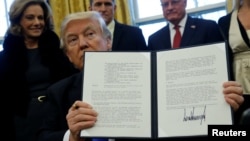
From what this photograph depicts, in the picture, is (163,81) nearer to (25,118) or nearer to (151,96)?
(151,96)

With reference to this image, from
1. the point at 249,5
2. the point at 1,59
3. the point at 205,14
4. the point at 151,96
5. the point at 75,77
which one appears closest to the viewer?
the point at 151,96

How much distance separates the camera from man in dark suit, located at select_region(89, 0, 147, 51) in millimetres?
3637

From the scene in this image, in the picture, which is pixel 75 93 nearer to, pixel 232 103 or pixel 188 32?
pixel 232 103

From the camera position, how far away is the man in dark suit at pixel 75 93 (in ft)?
5.77

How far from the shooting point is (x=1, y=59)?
11.1 ft

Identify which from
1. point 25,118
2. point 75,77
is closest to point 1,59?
point 25,118

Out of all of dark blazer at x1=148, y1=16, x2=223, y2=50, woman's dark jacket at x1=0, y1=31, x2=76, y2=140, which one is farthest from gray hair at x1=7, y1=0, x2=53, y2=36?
dark blazer at x1=148, y1=16, x2=223, y2=50

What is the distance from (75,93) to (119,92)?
344 mm

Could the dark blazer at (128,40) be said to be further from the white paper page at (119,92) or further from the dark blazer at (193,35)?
the white paper page at (119,92)

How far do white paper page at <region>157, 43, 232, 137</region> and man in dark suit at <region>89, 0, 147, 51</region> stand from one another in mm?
1771

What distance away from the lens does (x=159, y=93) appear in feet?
5.91

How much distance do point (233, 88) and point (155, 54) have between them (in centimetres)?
37

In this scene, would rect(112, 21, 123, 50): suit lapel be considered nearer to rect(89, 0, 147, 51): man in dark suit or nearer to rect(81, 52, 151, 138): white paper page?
rect(89, 0, 147, 51): man in dark suit
